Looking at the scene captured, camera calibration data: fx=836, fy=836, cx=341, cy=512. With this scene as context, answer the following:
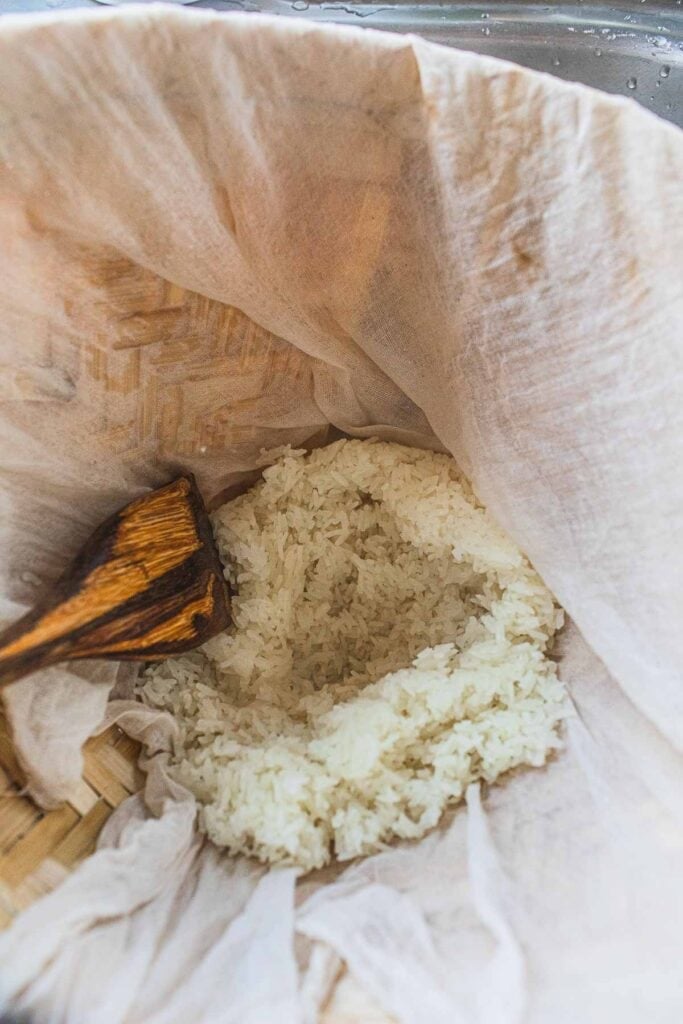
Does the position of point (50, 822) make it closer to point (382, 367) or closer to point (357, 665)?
point (357, 665)

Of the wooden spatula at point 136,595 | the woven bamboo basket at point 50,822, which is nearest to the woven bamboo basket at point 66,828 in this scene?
the woven bamboo basket at point 50,822

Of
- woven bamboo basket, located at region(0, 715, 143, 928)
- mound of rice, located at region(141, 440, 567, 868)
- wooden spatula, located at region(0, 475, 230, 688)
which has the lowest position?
mound of rice, located at region(141, 440, 567, 868)

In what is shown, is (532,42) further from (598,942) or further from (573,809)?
(598,942)

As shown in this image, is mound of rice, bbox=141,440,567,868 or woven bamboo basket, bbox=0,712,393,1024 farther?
mound of rice, bbox=141,440,567,868

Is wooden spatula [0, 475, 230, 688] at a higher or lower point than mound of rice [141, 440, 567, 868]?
higher

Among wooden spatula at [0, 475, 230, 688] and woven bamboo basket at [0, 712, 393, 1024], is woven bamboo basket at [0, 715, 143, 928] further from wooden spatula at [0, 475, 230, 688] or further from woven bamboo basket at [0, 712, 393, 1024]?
wooden spatula at [0, 475, 230, 688]

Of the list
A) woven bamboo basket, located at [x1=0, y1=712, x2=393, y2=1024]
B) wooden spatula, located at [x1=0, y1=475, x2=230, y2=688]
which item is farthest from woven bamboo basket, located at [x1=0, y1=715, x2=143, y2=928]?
wooden spatula, located at [x1=0, y1=475, x2=230, y2=688]

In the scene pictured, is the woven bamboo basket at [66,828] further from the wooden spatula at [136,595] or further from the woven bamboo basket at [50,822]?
the wooden spatula at [136,595]
